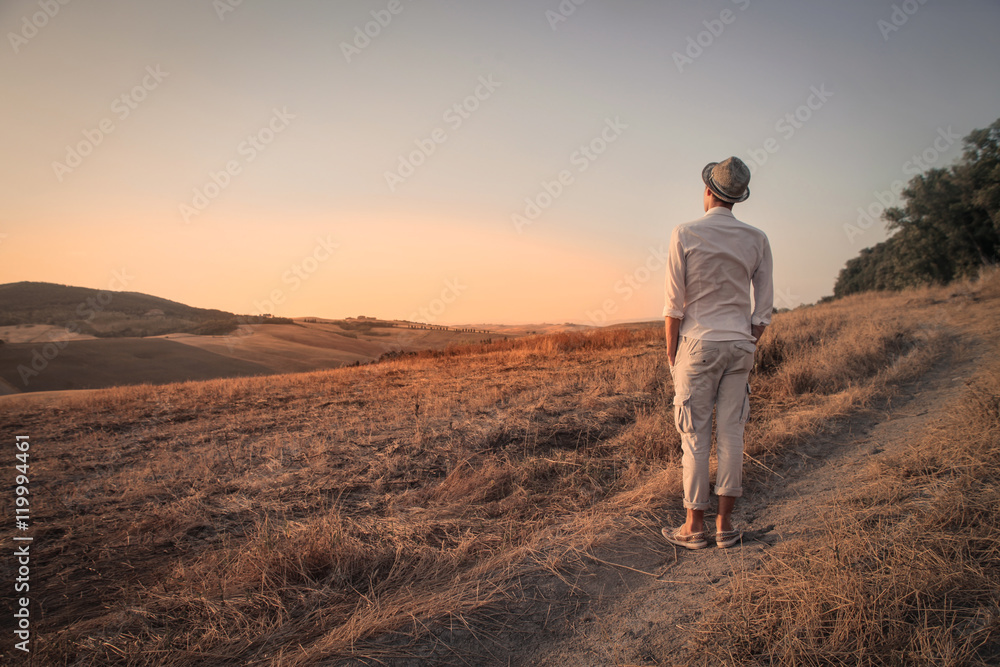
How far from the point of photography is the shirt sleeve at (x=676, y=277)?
3059 millimetres

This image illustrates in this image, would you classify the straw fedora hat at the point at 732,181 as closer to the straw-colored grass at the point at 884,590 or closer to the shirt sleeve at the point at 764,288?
the shirt sleeve at the point at 764,288

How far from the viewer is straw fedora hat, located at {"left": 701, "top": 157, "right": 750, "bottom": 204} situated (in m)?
3.08

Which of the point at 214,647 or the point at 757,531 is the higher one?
the point at 757,531

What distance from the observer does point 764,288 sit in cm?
311

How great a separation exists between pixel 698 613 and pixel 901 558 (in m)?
1.00

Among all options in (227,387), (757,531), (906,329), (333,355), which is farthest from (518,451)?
(333,355)

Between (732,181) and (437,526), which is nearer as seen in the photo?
(732,181)

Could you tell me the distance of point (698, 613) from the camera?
7.84 feet

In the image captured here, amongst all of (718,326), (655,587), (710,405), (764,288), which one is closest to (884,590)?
(655,587)

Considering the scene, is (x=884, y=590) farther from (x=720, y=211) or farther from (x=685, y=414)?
(x=720, y=211)

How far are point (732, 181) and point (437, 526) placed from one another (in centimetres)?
307

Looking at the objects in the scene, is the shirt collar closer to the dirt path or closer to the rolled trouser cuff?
the rolled trouser cuff

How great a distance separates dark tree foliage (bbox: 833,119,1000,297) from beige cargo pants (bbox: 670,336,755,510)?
95.5 ft

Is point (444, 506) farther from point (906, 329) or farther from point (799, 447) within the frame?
point (906, 329)
